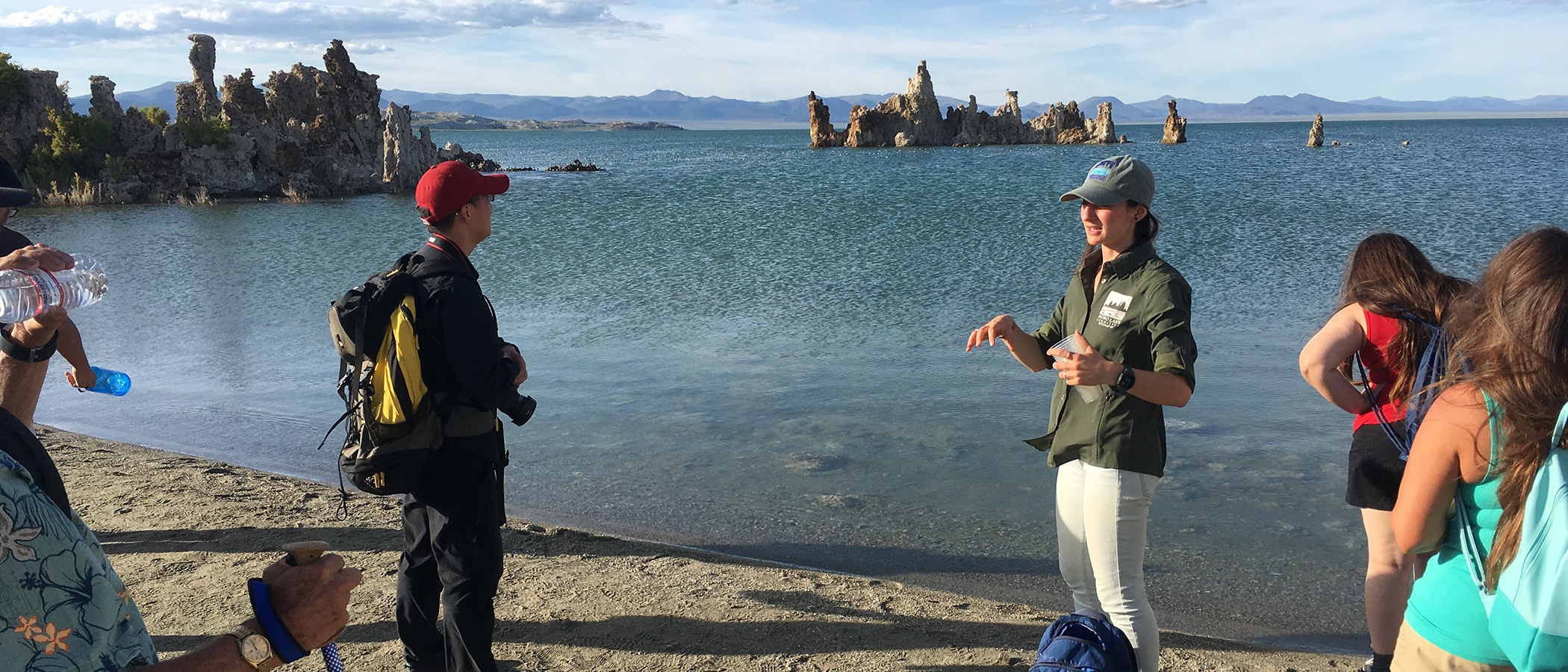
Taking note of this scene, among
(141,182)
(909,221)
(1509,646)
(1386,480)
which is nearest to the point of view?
(1509,646)

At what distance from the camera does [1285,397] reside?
871cm

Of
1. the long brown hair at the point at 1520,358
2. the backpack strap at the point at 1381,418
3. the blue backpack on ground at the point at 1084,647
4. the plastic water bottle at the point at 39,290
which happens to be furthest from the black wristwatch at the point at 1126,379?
the plastic water bottle at the point at 39,290

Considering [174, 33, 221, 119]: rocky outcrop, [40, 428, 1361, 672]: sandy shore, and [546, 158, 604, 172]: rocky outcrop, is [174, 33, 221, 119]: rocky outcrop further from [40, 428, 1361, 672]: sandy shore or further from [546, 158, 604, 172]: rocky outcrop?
[40, 428, 1361, 672]: sandy shore

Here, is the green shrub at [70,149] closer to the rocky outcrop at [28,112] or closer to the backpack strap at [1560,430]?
the rocky outcrop at [28,112]

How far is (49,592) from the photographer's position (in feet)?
4.67

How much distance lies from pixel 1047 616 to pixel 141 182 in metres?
45.9

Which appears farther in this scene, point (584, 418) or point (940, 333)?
point (940, 333)

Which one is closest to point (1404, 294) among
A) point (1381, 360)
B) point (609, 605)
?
point (1381, 360)

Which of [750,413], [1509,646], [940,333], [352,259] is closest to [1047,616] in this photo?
[1509,646]

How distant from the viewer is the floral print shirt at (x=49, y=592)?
138 centimetres

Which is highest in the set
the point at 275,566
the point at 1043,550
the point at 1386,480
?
the point at 275,566

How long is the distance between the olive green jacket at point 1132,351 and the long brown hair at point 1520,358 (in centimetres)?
92

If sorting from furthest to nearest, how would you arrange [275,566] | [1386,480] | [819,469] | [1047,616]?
1. [819,469]
2. [1047,616]
3. [1386,480]
4. [275,566]

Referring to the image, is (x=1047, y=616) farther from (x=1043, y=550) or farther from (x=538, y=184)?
(x=538, y=184)
